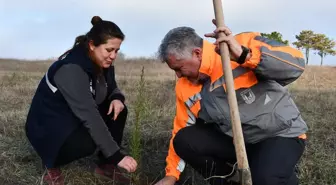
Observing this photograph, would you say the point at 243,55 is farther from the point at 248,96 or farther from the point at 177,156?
the point at 177,156

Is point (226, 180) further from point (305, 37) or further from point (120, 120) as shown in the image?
point (305, 37)

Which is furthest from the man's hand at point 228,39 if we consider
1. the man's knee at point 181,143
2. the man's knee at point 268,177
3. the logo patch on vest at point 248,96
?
the man's knee at point 181,143

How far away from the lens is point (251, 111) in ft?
8.80

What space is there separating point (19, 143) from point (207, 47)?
237 cm

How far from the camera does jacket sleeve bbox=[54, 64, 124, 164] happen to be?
2854 millimetres

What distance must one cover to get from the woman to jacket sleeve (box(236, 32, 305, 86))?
1.03 meters

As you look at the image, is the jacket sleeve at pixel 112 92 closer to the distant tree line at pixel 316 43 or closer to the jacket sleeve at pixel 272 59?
the jacket sleeve at pixel 272 59

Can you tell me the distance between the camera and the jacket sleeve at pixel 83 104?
2.85 m

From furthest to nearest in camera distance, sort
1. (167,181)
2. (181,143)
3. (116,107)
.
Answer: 1. (116,107)
2. (181,143)
3. (167,181)

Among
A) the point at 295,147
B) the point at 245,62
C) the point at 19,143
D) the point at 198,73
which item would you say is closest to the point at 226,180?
the point at 295,147

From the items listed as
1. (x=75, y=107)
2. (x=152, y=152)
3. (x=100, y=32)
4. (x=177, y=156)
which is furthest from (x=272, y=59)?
(x=152, y=152)

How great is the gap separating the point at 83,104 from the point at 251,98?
115cm

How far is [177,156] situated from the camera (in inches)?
119

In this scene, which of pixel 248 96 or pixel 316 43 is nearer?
A: pixel 248 96
